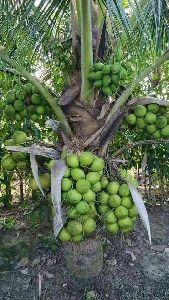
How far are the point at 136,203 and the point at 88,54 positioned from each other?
0.92 metres

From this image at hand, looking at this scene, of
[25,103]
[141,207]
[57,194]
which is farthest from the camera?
[25,103]

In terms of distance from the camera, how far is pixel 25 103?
285 centimetres

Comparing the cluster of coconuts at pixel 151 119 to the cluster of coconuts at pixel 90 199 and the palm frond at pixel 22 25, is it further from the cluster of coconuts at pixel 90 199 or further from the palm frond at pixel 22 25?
the palm frond at pixel 22 25

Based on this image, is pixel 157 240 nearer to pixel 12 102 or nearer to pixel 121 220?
pixel 121 220

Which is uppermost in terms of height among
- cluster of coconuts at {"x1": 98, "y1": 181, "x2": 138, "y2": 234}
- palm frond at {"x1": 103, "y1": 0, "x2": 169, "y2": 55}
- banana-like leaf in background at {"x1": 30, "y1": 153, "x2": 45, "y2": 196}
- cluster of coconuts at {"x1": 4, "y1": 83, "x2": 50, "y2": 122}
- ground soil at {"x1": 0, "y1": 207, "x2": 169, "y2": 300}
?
palm frond at {"x1": 103, "y1": 0, "x2": 169, "y2": 55}

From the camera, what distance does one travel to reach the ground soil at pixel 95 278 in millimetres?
3090

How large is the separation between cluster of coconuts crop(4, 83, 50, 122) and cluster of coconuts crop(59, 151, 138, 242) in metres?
0.44

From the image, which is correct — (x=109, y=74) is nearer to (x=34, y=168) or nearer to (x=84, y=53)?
(x=84, y=53)

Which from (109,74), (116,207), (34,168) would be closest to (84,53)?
(109,74)

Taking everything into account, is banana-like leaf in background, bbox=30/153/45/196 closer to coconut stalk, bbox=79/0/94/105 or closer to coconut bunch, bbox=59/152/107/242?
coconut bunch, bbox=59/152/107/242

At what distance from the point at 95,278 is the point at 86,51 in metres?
1.71

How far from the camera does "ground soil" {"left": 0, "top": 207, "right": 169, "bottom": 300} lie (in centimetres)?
309

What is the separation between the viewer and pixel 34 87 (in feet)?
9.17

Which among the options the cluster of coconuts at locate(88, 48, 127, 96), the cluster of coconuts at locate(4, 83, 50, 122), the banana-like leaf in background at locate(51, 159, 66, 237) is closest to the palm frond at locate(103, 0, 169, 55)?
the cluster of coconuts at locate(88, 48, 127, 96)
